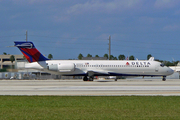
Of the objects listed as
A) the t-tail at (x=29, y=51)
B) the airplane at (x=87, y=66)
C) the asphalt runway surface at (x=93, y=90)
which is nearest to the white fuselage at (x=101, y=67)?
the airplane at (x=87, y=66)

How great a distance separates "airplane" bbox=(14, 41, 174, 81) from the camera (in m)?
49.0

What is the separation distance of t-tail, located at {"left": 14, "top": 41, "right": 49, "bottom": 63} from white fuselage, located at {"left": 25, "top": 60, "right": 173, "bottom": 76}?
2.87 ft

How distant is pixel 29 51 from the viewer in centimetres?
4906

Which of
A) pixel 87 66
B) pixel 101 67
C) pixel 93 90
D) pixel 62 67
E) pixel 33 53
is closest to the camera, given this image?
pixel 93 90

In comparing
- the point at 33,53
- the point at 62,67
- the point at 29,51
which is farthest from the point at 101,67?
the point at 29,51

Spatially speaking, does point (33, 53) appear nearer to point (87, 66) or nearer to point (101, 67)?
point (87, 66)

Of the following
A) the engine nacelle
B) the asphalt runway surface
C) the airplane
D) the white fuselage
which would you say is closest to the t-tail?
the airplane

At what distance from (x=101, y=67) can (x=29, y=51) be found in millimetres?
13128

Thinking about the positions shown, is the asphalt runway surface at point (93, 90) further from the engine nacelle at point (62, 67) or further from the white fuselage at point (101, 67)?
the white fuselage at point (101, 67)

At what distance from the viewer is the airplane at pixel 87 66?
49031 millimetres

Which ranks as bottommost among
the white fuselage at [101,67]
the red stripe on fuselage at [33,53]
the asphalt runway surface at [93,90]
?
the asphalt runway surface at [93,90]

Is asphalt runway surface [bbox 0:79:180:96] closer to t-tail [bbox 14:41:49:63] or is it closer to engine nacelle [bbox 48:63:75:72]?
engine nacelle [bbox 48:63:75:72]
